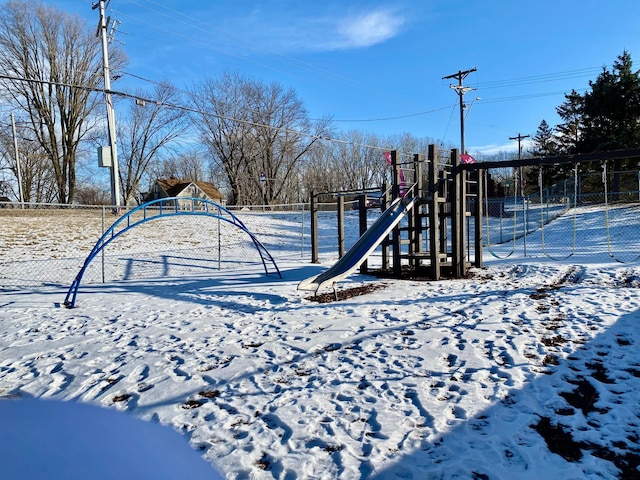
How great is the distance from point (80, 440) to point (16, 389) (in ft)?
4.93

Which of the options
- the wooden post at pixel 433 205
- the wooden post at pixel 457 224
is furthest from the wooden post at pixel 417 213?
the wooden post at pixel 457 224

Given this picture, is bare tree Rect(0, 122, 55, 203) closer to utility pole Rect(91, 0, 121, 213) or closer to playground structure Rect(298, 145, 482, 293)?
utility pole Rect(91, 0, 121, 213)

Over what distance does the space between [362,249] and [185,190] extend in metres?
43.4

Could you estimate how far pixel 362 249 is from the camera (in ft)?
28.1

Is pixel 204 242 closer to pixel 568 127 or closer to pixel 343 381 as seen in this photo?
pixel 343 381

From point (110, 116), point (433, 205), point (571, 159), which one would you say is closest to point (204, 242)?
point (110, 116)

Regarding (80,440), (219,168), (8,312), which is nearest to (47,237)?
(8,312)

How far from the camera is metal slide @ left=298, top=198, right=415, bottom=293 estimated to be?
299 inches

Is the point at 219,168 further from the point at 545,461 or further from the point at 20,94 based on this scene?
the point at 545,461

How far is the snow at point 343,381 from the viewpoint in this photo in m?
2.71

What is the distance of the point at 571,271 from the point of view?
9383 millimetres

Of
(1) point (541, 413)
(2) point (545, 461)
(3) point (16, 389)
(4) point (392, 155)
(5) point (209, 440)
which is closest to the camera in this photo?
(2) point (545, 461)

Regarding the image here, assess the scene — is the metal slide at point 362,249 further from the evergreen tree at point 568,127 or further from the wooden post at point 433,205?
the evergreen tree at point 568,127

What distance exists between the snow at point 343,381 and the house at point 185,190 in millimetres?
41876
